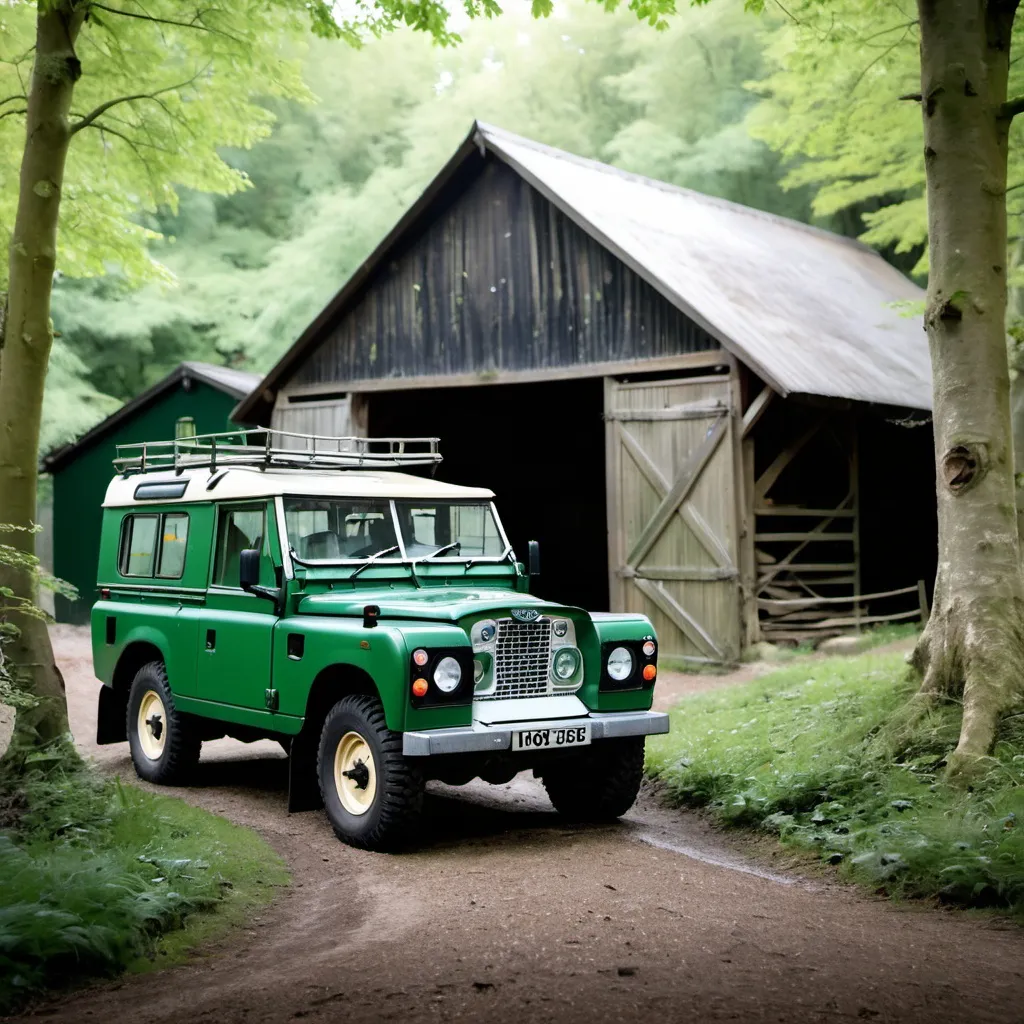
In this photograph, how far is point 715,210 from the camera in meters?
23.8

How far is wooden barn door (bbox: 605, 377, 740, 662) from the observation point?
54.0ft

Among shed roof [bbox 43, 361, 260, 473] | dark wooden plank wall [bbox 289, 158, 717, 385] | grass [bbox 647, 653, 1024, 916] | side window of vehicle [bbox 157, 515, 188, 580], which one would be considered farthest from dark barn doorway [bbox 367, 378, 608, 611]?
grass [bbox 647, 653, 1024, 916]

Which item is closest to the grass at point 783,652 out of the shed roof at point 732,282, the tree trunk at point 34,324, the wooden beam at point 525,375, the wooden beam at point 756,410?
the wooden beam at point 756,410

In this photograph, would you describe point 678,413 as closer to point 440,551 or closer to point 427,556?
point 440,551

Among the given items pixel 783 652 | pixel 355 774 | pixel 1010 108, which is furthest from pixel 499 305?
pixel 355 774

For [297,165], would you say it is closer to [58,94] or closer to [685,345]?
[685,345]

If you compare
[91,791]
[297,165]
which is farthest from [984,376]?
[297,165]

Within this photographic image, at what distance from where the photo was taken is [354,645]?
7.83 m

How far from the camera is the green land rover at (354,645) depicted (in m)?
7.60

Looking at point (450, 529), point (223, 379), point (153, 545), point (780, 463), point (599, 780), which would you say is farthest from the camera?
point (223, 379)

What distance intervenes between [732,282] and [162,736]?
11.8 m

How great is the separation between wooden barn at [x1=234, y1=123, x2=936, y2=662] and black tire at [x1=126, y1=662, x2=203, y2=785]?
325 inches

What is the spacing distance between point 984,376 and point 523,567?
3576 mm

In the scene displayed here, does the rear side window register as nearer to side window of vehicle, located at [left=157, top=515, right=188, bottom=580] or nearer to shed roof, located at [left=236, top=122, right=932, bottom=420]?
side window of vehicle, located at [left=157, top=515, right=188, bottom=580]
